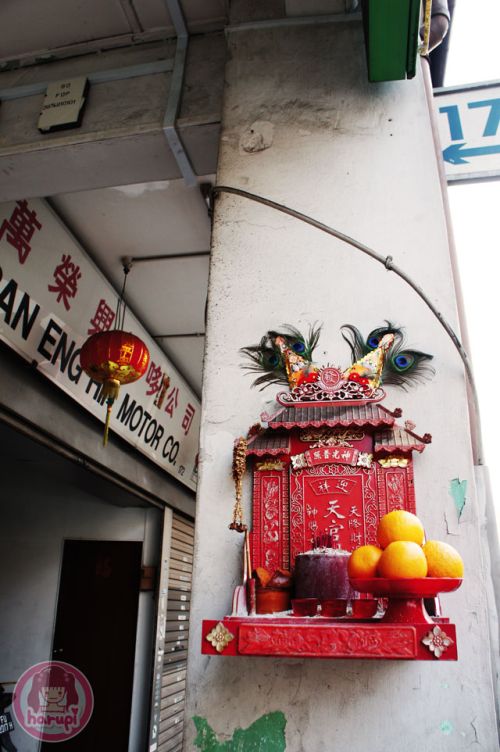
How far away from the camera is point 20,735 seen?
5.91 metres

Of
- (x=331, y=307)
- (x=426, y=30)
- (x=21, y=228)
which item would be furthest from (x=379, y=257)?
(x=21, y=228)

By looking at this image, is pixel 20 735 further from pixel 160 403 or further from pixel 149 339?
pixel 149 339

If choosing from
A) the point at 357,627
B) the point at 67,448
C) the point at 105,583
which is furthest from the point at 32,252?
the point at 105,583

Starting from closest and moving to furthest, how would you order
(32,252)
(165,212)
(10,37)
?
(10,37) < (32,252) < (165,212)

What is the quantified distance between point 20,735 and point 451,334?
20.5 feet

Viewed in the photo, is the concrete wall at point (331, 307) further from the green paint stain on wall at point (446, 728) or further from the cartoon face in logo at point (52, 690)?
the cartoon face in logo at point (52, 690)

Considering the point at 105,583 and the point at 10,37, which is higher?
the point at 10,37

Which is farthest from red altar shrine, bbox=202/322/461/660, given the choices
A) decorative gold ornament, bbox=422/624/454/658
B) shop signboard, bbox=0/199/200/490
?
shop signboard, bbox=0/199/200/490

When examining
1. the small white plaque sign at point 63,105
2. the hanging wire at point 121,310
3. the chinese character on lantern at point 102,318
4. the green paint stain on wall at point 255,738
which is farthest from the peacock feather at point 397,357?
the hanging wire at point 121,310

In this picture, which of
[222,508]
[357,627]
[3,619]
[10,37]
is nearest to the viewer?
[357,627]

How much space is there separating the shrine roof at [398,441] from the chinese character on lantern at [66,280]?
3.02 m

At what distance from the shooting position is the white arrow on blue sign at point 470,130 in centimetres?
256

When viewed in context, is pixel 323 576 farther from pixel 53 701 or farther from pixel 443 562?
pixel 53 701

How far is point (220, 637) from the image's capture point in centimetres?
167
